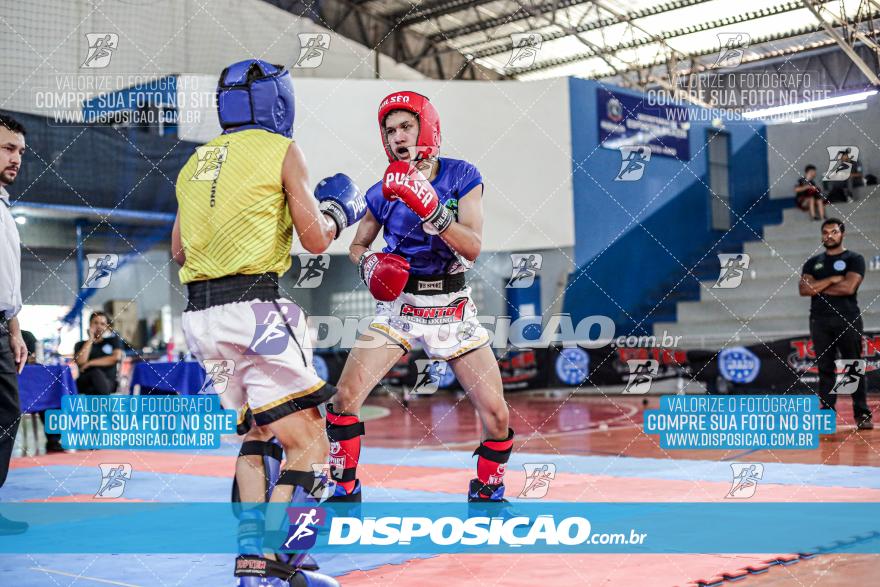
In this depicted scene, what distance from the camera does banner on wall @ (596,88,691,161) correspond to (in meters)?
13.6

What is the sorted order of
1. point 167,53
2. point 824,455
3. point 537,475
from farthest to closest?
point 167,53 < point 824,455 < point 537,475

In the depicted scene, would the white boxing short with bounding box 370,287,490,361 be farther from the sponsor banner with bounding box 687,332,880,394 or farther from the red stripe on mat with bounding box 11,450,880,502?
the sponsor banner with bounding box 687,332,880,394

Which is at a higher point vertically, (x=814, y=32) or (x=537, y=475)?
(x=814, y=32)

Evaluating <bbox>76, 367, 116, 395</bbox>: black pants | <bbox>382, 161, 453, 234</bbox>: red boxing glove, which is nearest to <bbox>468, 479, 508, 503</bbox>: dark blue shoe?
<bbox>382, 161, 453, 234</bbox>: red boxing glove

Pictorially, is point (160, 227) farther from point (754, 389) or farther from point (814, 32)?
point (814, 32)

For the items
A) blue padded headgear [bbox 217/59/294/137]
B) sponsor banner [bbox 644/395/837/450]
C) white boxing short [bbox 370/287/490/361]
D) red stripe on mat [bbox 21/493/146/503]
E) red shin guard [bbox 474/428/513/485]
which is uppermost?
blue padded headgear [bbox 217/59/294/137]

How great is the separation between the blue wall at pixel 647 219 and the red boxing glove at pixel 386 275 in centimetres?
1019

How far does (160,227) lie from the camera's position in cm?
1381

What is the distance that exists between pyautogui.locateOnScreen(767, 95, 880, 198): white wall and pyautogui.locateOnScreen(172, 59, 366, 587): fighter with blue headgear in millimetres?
13652

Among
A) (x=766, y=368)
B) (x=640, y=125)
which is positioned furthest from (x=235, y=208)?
(x=640, y=125)

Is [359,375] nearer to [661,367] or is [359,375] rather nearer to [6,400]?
[6,400]

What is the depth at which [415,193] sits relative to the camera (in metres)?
2.93

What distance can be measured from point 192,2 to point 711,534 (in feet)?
35.9

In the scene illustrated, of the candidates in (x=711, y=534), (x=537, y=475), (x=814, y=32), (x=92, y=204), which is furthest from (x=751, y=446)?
(x=814, y=32)
